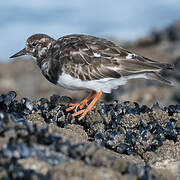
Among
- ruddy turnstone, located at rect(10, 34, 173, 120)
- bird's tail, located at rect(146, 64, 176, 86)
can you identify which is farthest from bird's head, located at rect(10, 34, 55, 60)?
bird's tail, located at rect(146, 64, 176, 86)

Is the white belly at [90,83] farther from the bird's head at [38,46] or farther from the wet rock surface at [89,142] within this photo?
the bird's head at [38,46]

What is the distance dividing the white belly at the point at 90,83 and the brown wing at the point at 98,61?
0.29ft

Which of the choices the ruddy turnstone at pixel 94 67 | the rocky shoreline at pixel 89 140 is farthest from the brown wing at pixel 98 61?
the rocky shoreline at pixel 89 140

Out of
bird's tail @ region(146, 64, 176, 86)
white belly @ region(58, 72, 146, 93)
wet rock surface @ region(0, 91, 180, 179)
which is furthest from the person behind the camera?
bird's tail @ region(146, 64, 176, 86)

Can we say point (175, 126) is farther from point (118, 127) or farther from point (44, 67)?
point (44, 67)

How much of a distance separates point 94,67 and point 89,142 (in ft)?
6.44

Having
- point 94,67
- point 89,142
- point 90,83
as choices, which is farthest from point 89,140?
point 94,67

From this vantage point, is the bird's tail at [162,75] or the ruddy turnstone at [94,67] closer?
the ruddy turnstone at [94,67]

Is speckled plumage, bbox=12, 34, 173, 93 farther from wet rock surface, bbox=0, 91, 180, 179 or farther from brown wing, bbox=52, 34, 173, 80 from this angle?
wet rock surface, bbox=0, 91, 180, 179

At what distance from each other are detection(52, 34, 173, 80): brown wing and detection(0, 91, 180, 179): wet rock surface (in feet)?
2.26

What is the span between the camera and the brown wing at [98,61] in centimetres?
680

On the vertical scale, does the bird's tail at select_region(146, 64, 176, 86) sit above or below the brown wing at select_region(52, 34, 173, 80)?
below

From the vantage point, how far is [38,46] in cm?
790

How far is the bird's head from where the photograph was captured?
783 cm
